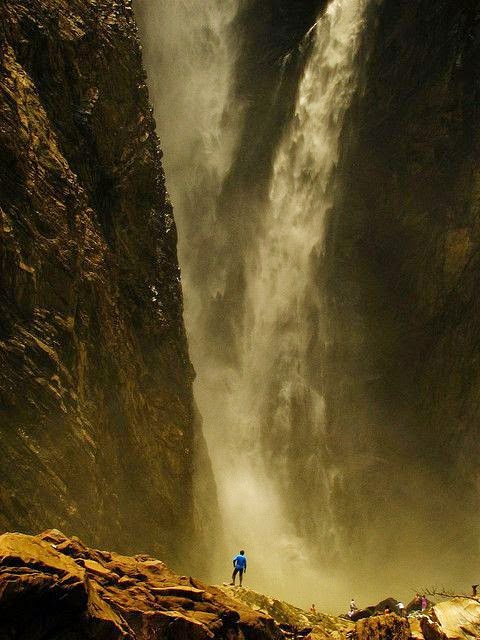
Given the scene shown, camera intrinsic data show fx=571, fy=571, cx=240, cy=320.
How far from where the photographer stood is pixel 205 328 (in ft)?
111

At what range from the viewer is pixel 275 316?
32.8 metres

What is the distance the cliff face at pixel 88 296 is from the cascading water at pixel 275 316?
9.32 m

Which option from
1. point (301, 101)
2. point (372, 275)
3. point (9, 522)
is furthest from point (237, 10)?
point (9, 522)

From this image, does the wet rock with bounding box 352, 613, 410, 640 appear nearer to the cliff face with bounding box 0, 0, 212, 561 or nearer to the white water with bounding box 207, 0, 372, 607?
the cliff face with bounding box 0, 0, 212, 561

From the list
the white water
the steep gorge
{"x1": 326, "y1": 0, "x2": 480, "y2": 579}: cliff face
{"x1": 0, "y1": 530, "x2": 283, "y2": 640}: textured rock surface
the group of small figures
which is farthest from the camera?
the white water

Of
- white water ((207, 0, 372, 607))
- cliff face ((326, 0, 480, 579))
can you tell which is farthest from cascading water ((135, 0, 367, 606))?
cliff face ((326, 0, 480, 579))

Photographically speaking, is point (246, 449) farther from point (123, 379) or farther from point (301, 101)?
point (301, 101)

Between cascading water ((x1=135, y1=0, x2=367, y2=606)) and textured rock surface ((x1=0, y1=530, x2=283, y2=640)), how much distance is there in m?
17.6

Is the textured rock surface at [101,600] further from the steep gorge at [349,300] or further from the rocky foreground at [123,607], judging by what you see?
the steep gorge at [349,300]

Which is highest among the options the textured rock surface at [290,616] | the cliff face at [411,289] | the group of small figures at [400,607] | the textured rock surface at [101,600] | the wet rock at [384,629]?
the cliff face at [411,289]

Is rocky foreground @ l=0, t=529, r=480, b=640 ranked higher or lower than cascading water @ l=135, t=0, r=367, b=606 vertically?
lower

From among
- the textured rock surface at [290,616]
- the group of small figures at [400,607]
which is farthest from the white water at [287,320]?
Answer: the textured rock surface at [290,616]

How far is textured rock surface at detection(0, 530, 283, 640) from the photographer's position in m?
6.12

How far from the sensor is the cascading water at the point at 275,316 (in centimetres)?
2888
